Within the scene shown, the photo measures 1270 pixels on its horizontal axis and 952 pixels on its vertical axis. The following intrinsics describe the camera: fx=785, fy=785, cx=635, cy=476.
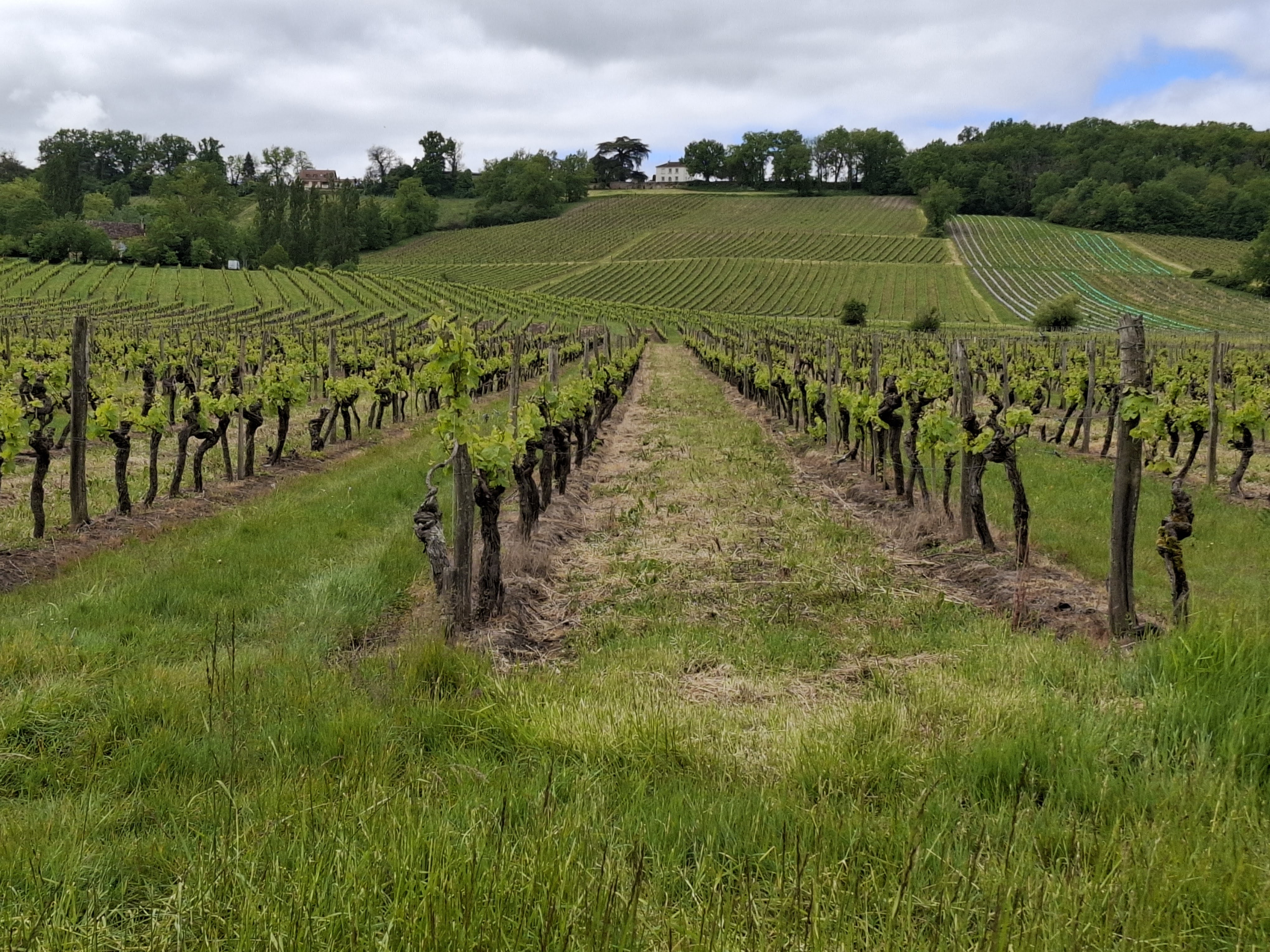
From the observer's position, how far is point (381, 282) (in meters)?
75.9

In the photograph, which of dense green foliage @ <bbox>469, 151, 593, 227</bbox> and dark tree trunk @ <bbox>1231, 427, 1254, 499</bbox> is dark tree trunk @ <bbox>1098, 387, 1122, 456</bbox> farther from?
dense green foliage @ <bbox>469, 151, 593, 227</bbox>

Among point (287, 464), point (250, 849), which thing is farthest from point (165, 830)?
point (287, 464)

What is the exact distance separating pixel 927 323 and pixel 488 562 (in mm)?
55334

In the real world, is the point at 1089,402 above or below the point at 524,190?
below

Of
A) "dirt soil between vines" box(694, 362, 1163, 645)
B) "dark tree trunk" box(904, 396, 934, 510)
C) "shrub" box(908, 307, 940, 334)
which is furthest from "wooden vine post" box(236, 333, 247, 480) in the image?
"shrub" box(908, 307, 940, 334)

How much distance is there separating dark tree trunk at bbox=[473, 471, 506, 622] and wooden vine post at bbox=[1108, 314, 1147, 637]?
15.7 feet

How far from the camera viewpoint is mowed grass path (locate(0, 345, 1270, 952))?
2287 millimetres

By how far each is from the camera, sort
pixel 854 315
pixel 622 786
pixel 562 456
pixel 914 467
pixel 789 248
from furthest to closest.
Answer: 1. pixel 789 248
2. pixel 854 315
3. pixel 562 456
4. pixel 914 467
5. pixel 622 786

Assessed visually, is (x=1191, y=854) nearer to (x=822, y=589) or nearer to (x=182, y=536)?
(x=822, y=589)

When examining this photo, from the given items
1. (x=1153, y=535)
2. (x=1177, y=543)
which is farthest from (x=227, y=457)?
(x=1153, y=535)

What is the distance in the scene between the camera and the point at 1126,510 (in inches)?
229

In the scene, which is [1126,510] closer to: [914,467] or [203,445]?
[914,467]

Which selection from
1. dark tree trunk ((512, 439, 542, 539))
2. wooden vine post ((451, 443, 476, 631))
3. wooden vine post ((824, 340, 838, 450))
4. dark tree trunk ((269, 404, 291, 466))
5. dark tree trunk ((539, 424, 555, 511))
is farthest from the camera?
wooden vine post ((824, 340, 838, 450))

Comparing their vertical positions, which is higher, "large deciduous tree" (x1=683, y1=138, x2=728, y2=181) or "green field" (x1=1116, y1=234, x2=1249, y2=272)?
"large deciduous tree" (x1=683, y1=138, x2=728, y2=181)
